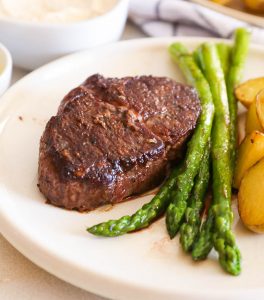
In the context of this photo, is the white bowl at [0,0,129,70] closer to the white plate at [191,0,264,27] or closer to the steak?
the steak

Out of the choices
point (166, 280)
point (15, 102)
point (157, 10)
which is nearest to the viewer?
point (166, 280)

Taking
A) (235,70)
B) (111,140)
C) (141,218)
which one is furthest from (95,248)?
(235,70)

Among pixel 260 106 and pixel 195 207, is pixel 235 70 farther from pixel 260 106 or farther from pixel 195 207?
pixel 195 207

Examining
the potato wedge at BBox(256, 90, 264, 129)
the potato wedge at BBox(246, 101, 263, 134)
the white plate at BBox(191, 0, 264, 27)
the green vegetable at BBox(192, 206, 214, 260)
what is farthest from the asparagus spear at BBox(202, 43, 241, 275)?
the white plate at BBox(191, 0, 264, 27)

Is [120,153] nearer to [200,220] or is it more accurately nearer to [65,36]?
[200,220]

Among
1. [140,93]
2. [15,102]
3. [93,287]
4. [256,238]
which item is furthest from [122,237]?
[15,102]

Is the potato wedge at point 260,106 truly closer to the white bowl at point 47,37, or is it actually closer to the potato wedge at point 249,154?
the potato wedge at point 249,154
